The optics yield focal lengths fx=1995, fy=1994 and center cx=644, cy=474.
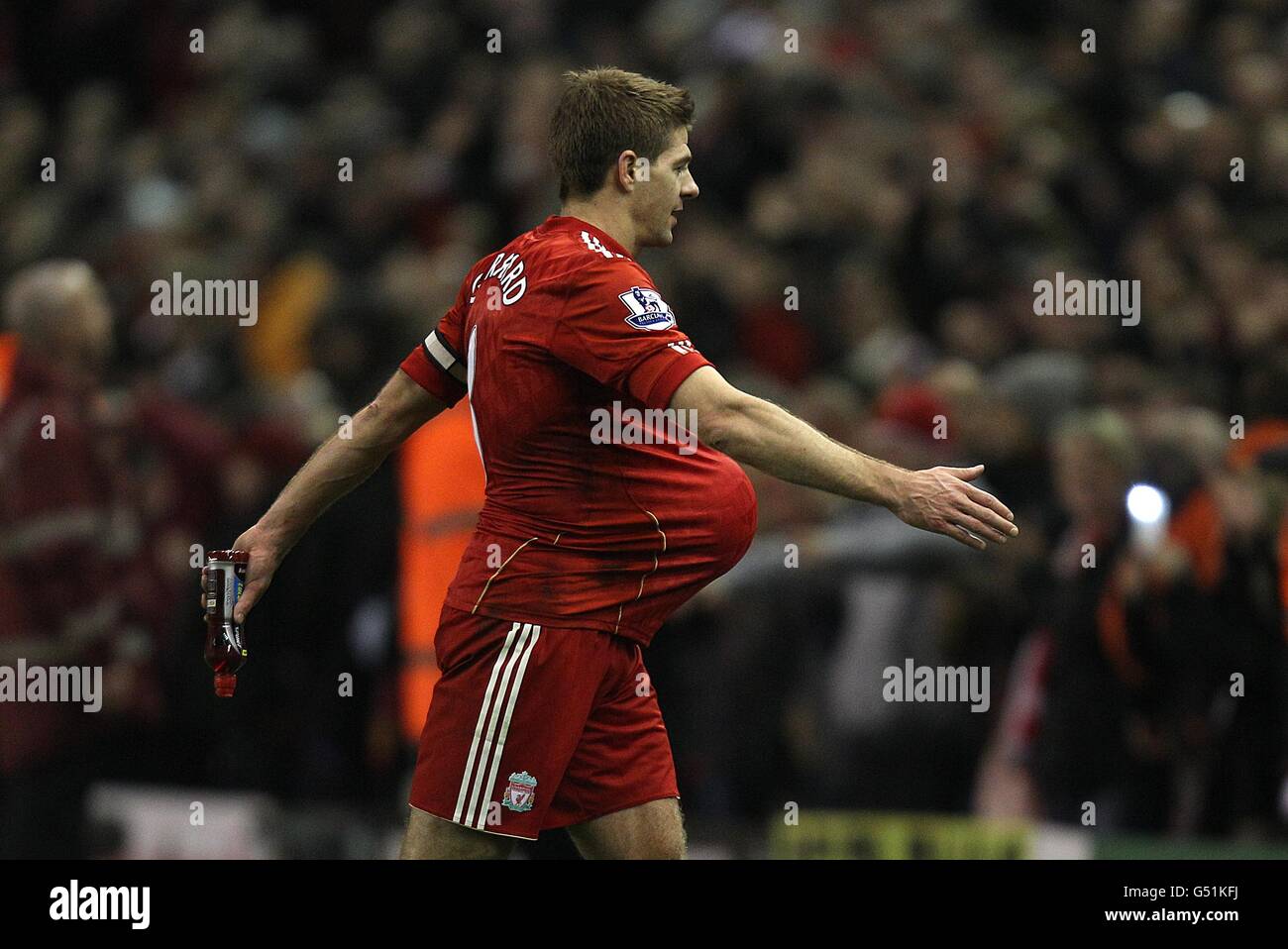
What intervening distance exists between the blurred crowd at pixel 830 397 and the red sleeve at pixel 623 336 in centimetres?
304

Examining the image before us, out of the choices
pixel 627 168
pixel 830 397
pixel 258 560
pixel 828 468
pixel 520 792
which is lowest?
pixel 520 792

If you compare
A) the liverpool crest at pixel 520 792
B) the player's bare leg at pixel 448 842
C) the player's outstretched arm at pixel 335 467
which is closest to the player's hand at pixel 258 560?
the player's outstretched arm at pixel 335 467

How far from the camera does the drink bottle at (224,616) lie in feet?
14.6

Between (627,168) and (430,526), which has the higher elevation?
(627,168)

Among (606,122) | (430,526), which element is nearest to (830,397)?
(430,526)

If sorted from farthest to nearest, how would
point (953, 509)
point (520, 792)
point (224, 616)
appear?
point (224, 616), point (520, 792), point (953, 509)

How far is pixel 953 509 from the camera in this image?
3857 millimetres

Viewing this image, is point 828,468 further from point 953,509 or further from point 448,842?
point 448,842

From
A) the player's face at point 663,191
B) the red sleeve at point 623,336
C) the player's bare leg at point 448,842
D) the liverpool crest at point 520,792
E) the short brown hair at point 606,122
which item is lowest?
the player's bare leg at point 448,842

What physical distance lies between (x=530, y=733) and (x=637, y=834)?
33 centimetres

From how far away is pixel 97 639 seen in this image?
23.9 feet

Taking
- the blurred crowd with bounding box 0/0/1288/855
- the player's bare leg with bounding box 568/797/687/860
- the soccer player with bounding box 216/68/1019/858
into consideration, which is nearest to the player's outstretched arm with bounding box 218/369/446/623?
the soccer player with bounding box 216/68/1019/858

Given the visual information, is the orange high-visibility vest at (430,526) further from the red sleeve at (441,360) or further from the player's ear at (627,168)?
the player's ear at (627,168)

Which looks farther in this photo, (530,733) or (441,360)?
(441,360)
